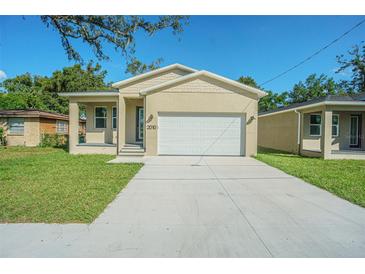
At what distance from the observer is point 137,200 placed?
5.05 meters

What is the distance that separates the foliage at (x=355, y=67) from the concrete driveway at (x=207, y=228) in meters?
33.8

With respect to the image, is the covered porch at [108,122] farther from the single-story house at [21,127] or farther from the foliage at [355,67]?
the foliage at [355,67]

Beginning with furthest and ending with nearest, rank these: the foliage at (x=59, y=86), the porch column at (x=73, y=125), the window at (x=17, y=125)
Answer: the foliage at (x=59, y=86) < the window at (x=17, y=125) < the porch column at (x=73, y=125)

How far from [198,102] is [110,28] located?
6.45 m

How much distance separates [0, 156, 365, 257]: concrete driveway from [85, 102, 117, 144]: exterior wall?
953cm

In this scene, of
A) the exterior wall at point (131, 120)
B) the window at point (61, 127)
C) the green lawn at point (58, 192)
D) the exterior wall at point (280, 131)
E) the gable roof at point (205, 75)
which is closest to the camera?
the green lawn at point (58, 192)

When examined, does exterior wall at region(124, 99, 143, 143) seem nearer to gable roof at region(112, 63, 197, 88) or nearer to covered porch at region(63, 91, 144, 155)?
covered porch at region(63, 91, 144, 155)

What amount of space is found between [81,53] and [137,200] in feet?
18.3

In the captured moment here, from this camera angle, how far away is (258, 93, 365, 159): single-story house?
12.5 metres

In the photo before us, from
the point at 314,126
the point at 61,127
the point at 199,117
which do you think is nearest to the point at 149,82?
the point at 199,117

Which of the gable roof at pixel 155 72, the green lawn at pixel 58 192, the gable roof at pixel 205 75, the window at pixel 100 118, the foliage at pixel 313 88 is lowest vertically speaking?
the green lawn at pixel 58 192

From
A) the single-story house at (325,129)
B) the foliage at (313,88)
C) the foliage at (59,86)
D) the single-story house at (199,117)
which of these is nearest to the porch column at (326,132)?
the single-story house at (325,129)

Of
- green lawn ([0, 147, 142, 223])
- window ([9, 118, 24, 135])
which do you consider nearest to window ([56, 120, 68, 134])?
window ([9, 118, 24, 135])

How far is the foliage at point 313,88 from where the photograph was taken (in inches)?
1313
